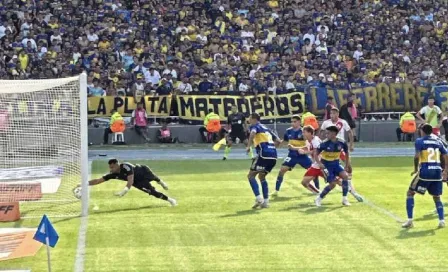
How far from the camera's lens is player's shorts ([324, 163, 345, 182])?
1936cm

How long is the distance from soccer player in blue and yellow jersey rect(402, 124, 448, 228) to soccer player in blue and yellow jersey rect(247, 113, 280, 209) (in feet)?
12.0

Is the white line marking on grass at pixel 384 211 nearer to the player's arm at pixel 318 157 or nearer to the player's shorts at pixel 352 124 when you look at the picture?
the player's arm at pixel 318 157

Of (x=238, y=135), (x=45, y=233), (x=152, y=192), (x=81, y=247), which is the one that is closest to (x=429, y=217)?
(x=152, y=192)

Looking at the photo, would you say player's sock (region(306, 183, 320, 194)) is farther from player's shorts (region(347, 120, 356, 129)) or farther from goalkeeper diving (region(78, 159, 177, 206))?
player's shorts (region(347, 120, 356, 129))

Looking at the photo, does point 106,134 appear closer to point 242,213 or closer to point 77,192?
point 77,192

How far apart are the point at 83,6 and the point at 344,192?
72.7 feet

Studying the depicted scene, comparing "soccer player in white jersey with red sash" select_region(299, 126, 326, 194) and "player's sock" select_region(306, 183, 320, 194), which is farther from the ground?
"soccer player in white jersey with red sash" select_region(299, 126, 326, 194)

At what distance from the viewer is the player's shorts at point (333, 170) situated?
1936cm

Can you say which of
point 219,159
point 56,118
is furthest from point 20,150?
point 219,159

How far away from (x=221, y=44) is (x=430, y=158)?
2276 centimetres

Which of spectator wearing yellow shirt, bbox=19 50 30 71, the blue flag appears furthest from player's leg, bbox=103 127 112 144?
the blue flag

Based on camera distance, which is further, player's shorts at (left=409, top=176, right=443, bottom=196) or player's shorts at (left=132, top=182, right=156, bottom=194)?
player's shorts at (left=132, top=182, right=156, bottom=194)

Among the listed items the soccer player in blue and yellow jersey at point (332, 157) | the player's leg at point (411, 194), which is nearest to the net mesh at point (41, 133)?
the soccer player in blue and yellow jersey at point (332, 157)

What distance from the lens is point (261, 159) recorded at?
64.5 feet
